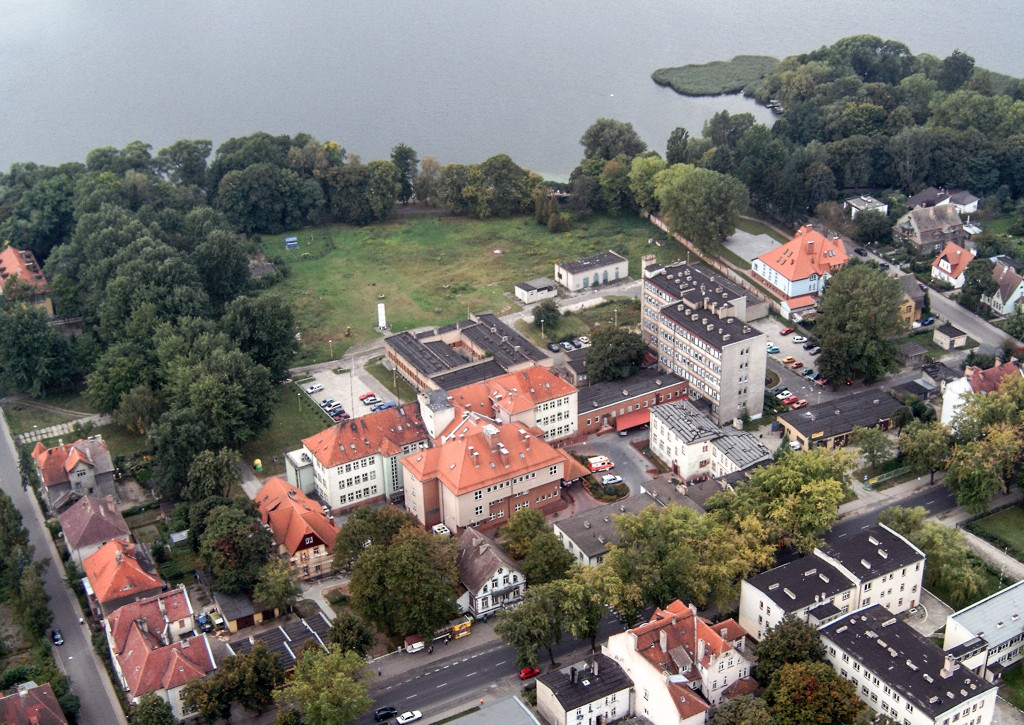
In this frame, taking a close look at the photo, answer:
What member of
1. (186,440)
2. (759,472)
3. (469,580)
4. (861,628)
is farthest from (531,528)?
(186,440)

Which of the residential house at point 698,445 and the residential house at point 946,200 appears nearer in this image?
the residential house at point 698,445

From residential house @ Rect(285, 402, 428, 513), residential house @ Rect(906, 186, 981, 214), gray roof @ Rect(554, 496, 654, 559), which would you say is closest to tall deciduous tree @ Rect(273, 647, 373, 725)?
gray roof @ Rect(554, 496, 654, 559)

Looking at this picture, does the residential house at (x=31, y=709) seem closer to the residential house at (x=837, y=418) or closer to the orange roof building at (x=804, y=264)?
the residential house at (x=837, y=418)

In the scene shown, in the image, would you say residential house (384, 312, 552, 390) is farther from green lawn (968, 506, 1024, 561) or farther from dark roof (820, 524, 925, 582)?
green lawn (968, 506, 1024, 561)

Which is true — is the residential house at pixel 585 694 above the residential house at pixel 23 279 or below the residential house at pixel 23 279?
below

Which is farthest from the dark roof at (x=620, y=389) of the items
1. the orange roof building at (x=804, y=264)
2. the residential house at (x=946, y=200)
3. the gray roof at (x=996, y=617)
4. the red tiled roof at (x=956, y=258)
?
the residential house at (x=946, y=200)

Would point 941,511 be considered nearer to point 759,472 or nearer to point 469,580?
point 759,472
